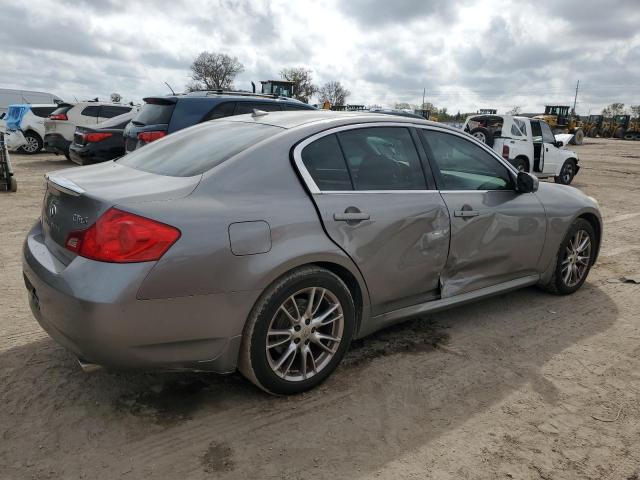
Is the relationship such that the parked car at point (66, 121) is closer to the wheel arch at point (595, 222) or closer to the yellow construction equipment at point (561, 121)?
the wheel arch at point (595, 222)

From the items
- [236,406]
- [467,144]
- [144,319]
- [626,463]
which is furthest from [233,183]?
[626,463]

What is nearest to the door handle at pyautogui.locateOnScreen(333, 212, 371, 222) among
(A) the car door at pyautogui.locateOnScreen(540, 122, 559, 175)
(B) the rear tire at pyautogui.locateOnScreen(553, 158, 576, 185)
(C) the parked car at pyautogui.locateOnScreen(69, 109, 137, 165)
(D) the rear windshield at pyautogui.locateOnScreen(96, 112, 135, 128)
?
(C) the parked car at pyautogui.locateOnScreen(69, 109, 137, 165)

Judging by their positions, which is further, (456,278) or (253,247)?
(456,278)

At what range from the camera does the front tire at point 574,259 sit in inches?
177

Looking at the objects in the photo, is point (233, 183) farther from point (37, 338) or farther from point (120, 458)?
point (37, 338)

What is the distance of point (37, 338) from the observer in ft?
11.4

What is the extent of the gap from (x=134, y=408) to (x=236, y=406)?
0.53 metres

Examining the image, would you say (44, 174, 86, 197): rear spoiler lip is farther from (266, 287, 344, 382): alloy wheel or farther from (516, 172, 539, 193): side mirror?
(516, 172, 539, 193): side mirror

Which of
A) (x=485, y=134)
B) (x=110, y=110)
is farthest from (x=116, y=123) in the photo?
(x=485, y=134)

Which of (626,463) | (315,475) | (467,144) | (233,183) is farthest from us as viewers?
(467,144)

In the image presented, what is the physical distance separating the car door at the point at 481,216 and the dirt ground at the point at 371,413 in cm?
46

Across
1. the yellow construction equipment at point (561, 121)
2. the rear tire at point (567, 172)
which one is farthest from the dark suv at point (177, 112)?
the yellow construction equipment at point (561, 121)

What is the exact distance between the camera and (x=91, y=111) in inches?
565

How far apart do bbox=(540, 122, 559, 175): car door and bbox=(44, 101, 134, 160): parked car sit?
11341mm
